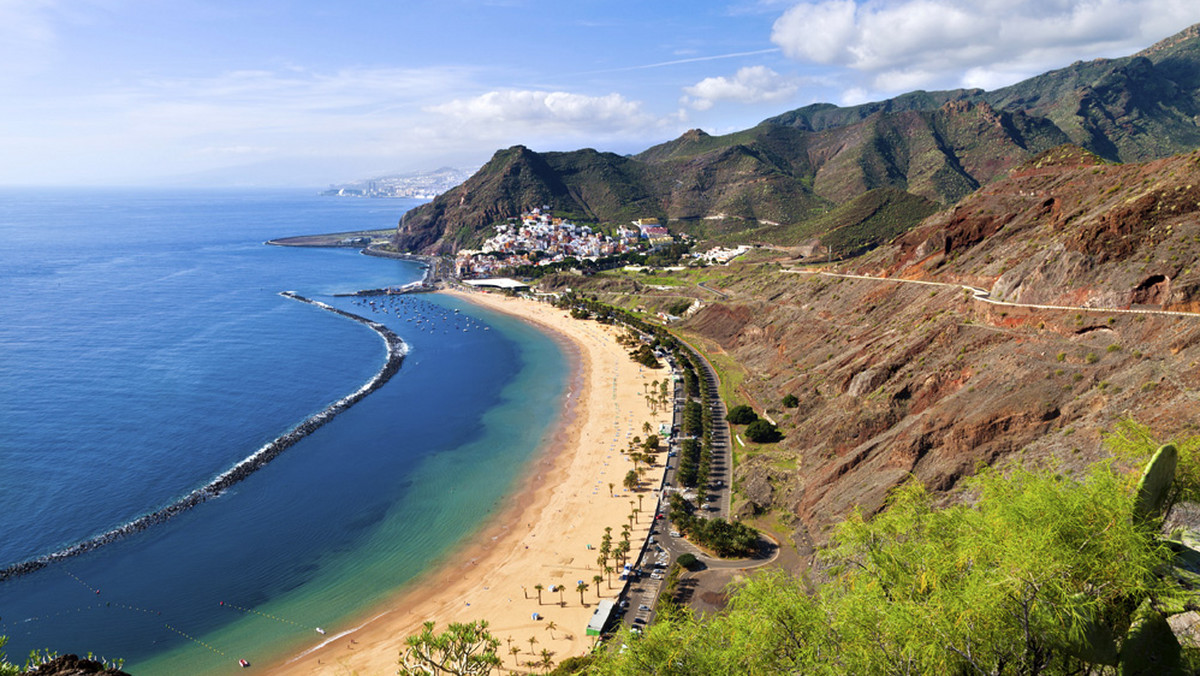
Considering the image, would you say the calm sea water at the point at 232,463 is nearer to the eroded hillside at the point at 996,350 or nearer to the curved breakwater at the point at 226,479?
the curved breakwater at the point at 226,479

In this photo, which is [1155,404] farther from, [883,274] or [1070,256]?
[883,274]

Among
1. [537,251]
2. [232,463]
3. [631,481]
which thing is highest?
[537,251]

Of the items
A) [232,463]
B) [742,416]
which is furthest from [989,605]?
[232,463]

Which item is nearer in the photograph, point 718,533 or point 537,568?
point 718,533

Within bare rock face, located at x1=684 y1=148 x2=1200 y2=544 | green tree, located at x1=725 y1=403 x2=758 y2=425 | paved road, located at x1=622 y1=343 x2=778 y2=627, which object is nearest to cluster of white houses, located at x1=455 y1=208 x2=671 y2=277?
bare rock face, located at x1=684 y1=148 x2=1200 y2=544

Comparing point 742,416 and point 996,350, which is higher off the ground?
point 996,350

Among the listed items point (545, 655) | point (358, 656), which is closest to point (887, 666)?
point (545, 655)

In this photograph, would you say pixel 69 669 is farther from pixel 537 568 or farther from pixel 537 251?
pixel 537 251

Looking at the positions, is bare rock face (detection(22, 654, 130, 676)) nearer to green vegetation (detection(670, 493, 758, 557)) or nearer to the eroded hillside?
green vegetation (detection(670, 493, 758, 557))
